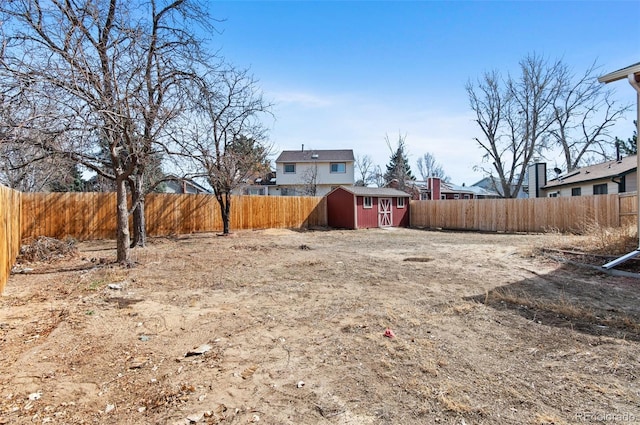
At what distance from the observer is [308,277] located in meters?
6.29

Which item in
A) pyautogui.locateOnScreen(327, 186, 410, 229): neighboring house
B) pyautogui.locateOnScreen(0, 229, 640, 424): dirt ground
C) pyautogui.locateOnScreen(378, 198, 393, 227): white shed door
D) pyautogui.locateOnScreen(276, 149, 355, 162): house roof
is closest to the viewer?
pyautogui.locateOnScreen(0, 229, 640, 424): dirt ground

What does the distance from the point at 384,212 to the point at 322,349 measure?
17943 mm

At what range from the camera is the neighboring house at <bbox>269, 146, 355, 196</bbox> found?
3238 centimetres

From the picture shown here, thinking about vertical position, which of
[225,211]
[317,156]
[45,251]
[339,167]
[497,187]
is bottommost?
[45,251]

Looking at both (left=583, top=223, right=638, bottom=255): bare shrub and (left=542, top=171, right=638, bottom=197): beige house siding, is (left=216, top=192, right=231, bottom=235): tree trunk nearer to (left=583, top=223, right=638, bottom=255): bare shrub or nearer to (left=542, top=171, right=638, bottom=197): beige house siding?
(left=583, top=223, right=638, bottom=255): bare shrub

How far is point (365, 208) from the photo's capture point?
1950 centimetres

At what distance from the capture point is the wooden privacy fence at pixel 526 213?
13461 millimetres

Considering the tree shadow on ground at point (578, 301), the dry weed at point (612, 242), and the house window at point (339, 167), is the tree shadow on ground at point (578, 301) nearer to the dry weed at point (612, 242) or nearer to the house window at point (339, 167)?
the dry weed at point (612, 242)

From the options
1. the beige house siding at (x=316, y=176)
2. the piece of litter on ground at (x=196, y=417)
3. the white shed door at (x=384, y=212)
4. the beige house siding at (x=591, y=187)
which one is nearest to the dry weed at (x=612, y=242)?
the piece of litter on ground at (x=196, y=417)

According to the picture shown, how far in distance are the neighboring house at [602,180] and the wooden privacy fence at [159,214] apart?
1547 cm

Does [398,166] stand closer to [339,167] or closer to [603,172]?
[339,167]

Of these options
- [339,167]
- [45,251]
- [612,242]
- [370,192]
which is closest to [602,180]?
[370,192]

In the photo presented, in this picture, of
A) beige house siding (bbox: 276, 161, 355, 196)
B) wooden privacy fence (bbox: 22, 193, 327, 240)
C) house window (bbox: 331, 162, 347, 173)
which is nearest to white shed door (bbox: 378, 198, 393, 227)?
wooden privacy fence (bbox: 22, 193, 327, 240)

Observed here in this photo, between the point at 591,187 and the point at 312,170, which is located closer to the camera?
the point at 591,187
